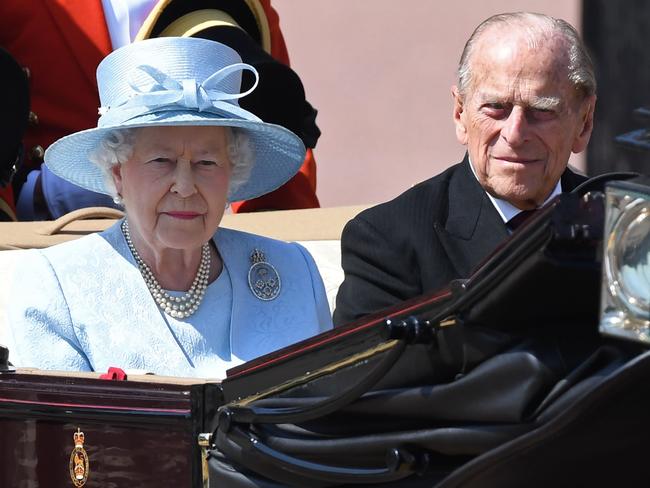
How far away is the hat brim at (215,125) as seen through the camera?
236 cm

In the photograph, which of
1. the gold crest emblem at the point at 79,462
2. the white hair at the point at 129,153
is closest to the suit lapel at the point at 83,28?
the white hair at the point at 129,153

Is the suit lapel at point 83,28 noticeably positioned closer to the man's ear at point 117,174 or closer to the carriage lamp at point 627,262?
Answer: the man's ear at point 117,174

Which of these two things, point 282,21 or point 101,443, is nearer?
point 101,443

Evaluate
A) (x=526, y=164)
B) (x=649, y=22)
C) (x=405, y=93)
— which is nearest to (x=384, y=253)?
(x=526, y=164)

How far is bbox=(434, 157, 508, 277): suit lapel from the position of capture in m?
2.29

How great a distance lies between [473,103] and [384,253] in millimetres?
312

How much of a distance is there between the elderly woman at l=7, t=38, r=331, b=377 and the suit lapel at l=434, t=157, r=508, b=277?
1.19 ft

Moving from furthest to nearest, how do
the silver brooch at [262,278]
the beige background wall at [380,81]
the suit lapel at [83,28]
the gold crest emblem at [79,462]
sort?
1. the beige background wall at [380,81]
2. the suit lapel at [83,28]
3. the silver brooch at [262,278]
4. the gold crest emblem at [79,462]

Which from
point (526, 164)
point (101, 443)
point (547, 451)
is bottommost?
point (101, 443)

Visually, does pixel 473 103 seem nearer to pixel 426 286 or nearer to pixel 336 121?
pixel 426 286

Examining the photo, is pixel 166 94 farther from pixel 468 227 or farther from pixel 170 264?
pixel 468 227

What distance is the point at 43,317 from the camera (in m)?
2.33

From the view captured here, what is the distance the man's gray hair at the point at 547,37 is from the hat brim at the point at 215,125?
37 cm

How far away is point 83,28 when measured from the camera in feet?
10.7
